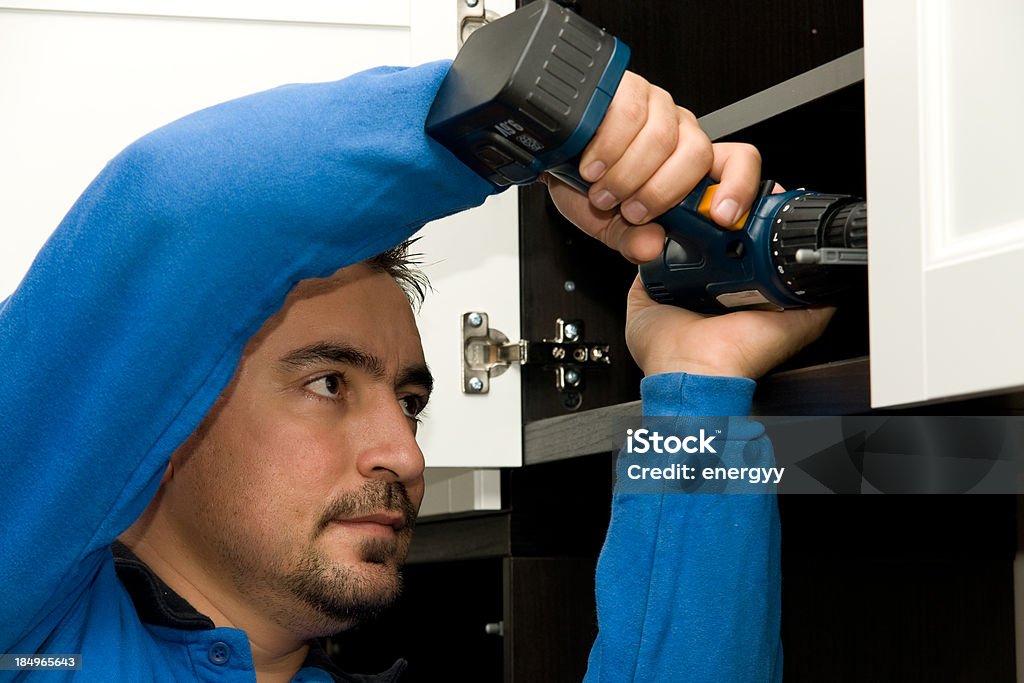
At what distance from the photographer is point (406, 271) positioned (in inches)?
49.3

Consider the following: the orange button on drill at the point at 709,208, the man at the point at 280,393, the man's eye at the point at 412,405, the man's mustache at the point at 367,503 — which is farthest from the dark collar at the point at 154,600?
the orange button on drill at the point at 709,208

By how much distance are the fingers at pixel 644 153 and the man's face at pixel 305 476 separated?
36 centimetres

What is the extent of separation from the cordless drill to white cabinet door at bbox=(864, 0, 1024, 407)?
0.06 metres

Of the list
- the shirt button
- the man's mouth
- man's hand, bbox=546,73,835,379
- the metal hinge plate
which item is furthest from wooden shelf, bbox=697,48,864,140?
the shirt button

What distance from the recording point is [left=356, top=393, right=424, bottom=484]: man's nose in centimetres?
109

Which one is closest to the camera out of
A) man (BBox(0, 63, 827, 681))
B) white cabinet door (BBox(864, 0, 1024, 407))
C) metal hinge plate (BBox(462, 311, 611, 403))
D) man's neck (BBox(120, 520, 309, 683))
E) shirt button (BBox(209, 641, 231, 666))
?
white cabinet door (BBox(864, 0, 1024, 407))

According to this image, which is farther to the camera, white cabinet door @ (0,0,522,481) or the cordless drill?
white cabinet door @ (0,0,522,481)

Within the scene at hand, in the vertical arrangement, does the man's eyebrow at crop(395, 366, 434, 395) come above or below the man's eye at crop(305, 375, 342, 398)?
above

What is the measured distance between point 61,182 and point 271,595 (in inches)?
17.3

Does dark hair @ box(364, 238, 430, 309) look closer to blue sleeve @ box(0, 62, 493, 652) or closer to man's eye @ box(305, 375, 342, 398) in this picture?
man's eye @ box(305, 375, 342, 398)

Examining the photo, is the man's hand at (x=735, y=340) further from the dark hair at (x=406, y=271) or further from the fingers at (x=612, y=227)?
the dark hair at (x=406, y=271)

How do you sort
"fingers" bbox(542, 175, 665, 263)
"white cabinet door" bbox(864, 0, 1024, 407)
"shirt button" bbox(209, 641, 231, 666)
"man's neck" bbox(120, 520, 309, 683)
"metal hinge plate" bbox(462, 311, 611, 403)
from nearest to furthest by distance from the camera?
"white cabinet door" bbox(864, 0, 1024, 407) → "fingers" bbox(542, 175, 665, 263) → "shirt button" bbox(209, 641, 231, 666) → "man's neck" bbox(120, 520, 309, 683) → "metal hinge plate" bbox(462, 311, 611, 403)

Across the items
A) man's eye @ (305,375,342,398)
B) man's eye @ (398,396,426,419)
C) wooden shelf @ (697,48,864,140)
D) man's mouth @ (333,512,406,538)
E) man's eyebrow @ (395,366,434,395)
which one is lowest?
man's mouth @ (333,512,406,538)

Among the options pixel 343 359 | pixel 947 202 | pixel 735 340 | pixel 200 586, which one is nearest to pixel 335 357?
pixel 343 359
